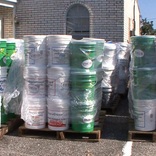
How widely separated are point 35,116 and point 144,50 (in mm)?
1996

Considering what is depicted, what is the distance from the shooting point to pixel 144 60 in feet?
19.2

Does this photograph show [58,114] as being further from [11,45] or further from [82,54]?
[11,45]

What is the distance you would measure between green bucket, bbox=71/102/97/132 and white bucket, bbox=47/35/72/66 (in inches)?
27.7

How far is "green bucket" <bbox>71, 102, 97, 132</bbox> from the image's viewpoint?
227 inches

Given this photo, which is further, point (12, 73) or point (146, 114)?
point (12, 73)

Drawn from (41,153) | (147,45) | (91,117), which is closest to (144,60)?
Result: (147,45)

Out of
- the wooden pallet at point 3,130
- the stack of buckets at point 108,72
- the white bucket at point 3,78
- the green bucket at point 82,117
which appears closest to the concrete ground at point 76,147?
the wooden pallet at point 3,130

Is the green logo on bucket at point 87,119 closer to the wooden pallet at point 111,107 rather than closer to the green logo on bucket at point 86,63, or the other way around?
the green logo on bucket at point 86,63

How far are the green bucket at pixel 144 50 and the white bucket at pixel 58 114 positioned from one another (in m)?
1.30

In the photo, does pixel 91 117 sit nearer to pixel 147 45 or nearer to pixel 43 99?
pixel 43 99

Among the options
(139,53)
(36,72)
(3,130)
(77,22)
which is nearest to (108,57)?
(139,53)

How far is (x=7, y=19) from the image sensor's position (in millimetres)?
12688

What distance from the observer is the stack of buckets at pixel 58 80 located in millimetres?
5770

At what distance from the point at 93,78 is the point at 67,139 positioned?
A: 3.42 ft
